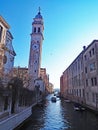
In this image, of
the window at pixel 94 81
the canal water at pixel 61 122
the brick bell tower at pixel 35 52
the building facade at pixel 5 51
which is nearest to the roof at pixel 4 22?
the building facade at pixel 5 51

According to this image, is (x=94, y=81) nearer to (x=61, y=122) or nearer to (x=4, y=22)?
(x=61, y=122)

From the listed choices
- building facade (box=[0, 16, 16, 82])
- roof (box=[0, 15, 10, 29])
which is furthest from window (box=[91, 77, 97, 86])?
roof (box=[0, 15, 10, 29])

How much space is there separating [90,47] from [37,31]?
4022 centimetres

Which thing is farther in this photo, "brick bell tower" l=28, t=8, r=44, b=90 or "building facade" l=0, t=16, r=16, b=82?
"brick bell tower" l=28, t=8, r=44, b=90

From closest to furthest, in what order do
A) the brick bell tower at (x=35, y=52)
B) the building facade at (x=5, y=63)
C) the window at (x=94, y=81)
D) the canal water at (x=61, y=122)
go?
the building facade at (x=5, y=63) → the canal water at (x=61, y=122) → the window at (x=94, y=81) → the brick bell tower at (x=35, y=52)

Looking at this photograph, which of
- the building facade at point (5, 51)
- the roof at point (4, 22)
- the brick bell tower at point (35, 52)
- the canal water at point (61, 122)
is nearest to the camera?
the canal water at point (61, 122)

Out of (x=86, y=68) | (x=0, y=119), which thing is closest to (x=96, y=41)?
(x=86, y=68)

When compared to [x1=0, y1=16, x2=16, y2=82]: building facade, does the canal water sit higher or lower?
lower

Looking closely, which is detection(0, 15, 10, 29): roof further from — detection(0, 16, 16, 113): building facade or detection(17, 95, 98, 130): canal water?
detection(17, 95, 98, 130): canal water

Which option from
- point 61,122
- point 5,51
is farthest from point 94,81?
point 5,51

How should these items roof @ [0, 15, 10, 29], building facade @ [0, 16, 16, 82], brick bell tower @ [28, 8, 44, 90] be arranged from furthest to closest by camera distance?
brick bell tower @ [28, 8, 44, 90] → building facade @ [0, 16, 16, 82] → roof @ [0, 15, 10, 29]

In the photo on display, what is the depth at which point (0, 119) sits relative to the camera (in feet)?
45.2

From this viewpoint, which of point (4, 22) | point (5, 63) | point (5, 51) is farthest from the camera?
point (5, 63)

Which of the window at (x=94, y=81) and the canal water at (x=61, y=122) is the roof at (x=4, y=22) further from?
the window at (x=94, y=81)
